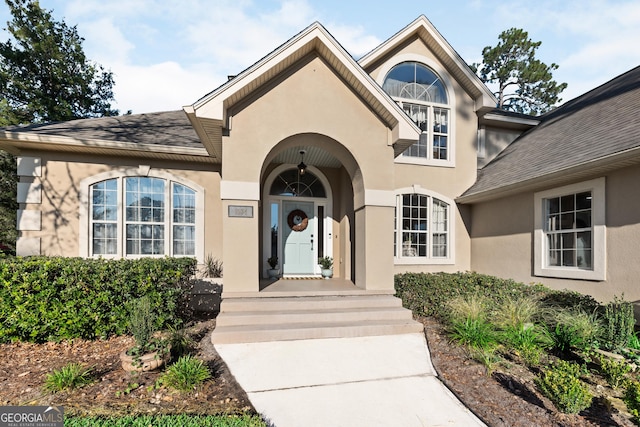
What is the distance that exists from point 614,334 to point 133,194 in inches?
409

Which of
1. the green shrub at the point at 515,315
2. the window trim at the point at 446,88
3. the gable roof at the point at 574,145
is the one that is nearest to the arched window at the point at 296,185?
the window trim at the point at 446,88

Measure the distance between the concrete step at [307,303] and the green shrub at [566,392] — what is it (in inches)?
115

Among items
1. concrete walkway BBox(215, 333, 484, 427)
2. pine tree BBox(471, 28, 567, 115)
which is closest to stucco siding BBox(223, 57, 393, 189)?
concrete walkway BBox(215, 333, 484, 427)

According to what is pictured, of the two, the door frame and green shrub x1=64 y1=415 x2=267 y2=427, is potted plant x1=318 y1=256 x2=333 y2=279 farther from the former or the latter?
green shrub x1=64 y1=415 x2=267 y2=427

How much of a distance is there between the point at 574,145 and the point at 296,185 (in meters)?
7.30

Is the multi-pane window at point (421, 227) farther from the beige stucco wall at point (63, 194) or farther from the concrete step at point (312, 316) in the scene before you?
the beige stucco wall at point (63, 194)

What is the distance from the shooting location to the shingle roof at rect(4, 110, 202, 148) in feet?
25.6

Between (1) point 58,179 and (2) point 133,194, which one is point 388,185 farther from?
(1) point 58,179

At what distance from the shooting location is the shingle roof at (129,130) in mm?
7796

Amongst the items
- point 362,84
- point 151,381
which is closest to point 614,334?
point 362,84

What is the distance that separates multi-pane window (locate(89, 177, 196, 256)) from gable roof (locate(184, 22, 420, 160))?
102 inches

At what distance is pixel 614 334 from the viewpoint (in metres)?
4.85

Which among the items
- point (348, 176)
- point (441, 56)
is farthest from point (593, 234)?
point (441, 56)

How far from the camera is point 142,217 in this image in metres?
8.41
